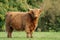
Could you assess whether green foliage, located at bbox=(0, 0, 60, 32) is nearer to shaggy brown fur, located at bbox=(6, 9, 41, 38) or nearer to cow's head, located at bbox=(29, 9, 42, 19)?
shaggy brown fur, located at bbox=(6, 9, 41, 38)

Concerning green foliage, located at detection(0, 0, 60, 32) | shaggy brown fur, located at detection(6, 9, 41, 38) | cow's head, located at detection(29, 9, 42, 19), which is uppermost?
cow's head, located at detection(29, 9, 42, 19)

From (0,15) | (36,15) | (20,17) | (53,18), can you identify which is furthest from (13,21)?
(53,18)

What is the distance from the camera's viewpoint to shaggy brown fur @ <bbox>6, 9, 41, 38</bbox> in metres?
17.5

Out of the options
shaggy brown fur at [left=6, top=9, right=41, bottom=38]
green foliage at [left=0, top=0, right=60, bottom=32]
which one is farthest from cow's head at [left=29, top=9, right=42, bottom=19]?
green foliage at [left=0, top=0, right=60, bottom=32]

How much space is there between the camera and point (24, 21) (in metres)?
18.0

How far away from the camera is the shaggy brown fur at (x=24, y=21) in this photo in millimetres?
17484

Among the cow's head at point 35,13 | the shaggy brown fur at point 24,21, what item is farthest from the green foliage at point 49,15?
the cow's head at point 35,13

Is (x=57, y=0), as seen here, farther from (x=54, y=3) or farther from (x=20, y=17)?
(x=20, y=17)

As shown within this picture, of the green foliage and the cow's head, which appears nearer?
the cow's head

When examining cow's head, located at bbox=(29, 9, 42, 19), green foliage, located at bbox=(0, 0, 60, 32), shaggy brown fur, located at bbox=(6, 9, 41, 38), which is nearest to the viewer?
cow's head, located at bbox=(29, 9, 42, 19)

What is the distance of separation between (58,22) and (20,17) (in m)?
22.6

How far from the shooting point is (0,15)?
35.2 meters

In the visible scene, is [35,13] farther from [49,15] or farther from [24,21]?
[49,15]

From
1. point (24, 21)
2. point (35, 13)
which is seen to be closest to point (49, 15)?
point (24, 21)
